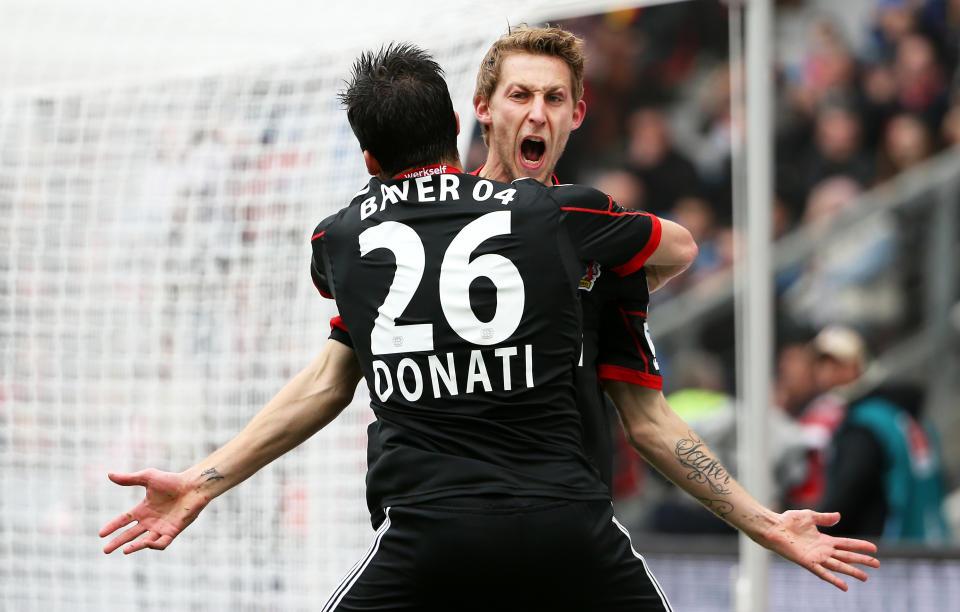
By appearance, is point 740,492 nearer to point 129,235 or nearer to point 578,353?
point 578,353

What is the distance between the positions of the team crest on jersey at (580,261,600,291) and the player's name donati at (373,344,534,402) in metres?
0.37

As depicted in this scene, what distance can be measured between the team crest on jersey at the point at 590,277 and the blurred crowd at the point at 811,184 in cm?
463

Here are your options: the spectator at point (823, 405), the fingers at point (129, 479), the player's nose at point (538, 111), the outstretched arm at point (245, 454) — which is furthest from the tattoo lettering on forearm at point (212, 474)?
the spectator at point (823, 405)

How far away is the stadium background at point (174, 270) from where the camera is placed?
4977mm

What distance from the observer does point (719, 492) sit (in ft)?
11.1

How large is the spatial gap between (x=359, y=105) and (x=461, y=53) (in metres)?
1.86

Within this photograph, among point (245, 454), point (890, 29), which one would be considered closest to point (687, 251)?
point (245, 454)

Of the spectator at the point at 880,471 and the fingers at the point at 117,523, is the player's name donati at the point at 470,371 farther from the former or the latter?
the spectator at the point at 880,471

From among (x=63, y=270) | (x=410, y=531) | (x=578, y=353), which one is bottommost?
(x=410, y=531)

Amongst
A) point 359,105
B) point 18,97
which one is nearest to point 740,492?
point 359,105

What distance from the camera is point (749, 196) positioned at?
4789 millimetres

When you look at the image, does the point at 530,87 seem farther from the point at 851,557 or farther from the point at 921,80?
the point at 921,80

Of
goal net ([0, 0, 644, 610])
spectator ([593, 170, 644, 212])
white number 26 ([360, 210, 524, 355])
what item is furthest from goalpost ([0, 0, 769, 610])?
spectator ([593, 170, 644, 212])

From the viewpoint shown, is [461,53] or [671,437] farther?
[461,53]
